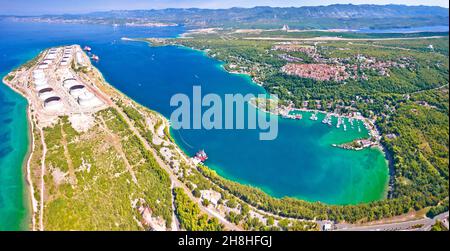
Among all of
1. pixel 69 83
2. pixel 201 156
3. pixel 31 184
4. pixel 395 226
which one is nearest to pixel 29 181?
pixel 31 184

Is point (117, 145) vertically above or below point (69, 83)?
below

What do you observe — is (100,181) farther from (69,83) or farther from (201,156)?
(69,83)

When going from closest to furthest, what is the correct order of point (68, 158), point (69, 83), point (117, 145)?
point (68, 158), point (117, 145), point (69, 83)

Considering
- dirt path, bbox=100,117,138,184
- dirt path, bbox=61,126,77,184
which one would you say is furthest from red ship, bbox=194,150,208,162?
dirt path, bbox=61,126,77,184

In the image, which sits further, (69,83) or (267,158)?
(69,83)

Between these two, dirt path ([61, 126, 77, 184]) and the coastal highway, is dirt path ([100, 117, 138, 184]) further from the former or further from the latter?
the coastal highway

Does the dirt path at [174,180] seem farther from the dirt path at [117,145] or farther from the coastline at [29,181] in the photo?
the coastline at [29,181]

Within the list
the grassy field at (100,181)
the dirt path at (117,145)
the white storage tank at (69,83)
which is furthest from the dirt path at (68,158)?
the white storage tank at (69,83)

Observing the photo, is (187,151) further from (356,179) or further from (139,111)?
(356,179)

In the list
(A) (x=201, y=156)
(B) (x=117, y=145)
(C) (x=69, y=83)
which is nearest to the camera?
(B) (x=117, y=145)
